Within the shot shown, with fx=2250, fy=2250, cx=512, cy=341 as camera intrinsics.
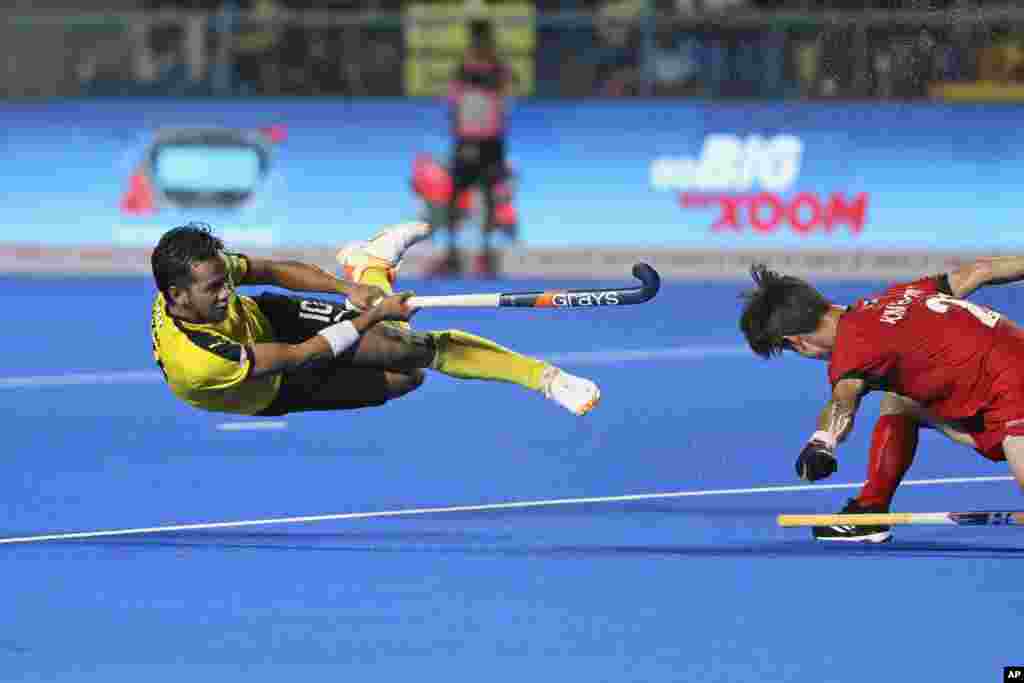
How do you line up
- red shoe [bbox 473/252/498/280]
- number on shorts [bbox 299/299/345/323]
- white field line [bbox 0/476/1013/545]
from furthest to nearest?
1. red shoe [bbox 473/252/498/280]
2. number on shorts [bbox 299/299/345/323]
3. white field line [bbox 0/476/1013/545]

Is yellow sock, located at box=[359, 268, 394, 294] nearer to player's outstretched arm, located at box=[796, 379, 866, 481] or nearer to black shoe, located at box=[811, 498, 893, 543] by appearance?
black shoe, located at box=[811, 498, 893, 543]

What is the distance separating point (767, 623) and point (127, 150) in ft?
51.4

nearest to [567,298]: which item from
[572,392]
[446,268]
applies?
[572,392]

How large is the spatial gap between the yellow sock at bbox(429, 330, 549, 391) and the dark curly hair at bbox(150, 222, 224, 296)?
4.03 ft

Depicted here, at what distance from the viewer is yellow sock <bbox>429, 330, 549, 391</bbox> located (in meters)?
10.6

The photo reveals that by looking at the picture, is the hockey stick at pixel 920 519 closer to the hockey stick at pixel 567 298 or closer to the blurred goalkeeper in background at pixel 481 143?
the hockey stick at pixel 567 298

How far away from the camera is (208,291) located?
10086mm

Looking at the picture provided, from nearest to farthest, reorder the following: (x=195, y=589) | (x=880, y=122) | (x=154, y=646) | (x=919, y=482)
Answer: (x=154, y=646), (x=195, y=589), (x=919, y=482), (x=880, y=122)

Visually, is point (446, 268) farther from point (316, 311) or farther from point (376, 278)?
point (316, 311)

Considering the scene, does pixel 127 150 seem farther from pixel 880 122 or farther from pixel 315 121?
pixel 880 122

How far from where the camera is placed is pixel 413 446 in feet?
42.9

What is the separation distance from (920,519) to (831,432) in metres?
0.67

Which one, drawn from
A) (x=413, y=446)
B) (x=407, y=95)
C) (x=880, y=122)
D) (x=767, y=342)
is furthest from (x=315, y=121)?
(x=767, y=342)

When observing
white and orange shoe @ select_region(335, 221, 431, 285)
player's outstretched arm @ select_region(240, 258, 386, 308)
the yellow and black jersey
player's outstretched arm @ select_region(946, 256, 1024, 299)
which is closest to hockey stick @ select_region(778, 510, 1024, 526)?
player's outstretched arm @ select_region(946, 256, 1024, 299)
